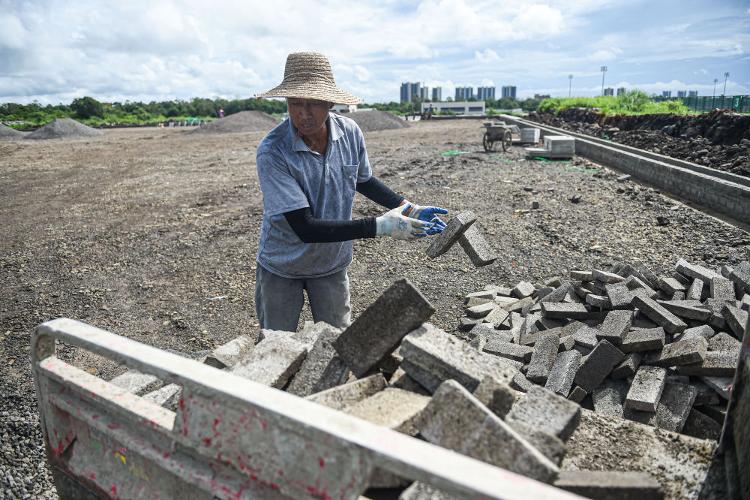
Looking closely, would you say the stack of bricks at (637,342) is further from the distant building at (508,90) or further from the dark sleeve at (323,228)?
the distant building at (508,90)

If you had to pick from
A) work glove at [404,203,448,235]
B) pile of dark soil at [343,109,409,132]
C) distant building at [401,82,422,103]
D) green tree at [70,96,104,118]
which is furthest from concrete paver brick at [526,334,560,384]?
distant building at [401,82,422,103]

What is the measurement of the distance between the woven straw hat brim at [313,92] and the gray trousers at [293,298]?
1191 mm

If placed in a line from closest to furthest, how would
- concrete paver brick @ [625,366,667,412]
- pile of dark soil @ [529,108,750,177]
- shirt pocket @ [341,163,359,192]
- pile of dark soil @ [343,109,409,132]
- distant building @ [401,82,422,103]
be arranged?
concrete paver brick @ [625,366,667,412], shirt pocket @ [341,163,359,192], pile of dark soil @ [529,108,750,177], pile of dark soil @ [343,109,409,132], distant building @ [401,82,422,103]

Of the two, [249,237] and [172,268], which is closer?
[172,268]

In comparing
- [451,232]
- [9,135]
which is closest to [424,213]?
[451,232]

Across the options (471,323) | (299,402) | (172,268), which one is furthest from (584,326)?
(172,268)

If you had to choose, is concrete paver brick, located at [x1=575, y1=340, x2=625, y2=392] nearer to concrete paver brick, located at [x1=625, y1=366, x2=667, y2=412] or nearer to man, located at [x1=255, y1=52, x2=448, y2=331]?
concrete paver brick, located at [x1=625, y1=366, x2=667, y2=412]

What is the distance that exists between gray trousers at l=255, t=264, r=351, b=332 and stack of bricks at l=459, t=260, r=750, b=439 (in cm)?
131

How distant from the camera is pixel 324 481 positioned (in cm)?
135

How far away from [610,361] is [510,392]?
1.79m

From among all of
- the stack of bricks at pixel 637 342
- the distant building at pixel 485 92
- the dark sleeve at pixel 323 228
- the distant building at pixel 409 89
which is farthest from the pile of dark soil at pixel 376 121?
the distant building at pixel 485 92

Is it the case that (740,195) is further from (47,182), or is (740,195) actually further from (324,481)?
(47,182)

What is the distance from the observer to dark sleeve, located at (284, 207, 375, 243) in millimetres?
2934

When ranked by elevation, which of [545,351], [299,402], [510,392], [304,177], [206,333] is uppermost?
[304,177]
